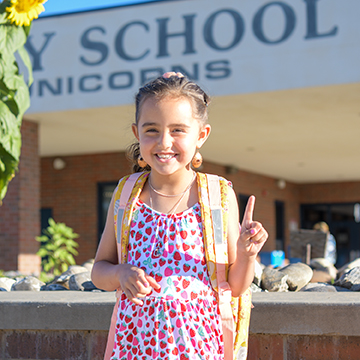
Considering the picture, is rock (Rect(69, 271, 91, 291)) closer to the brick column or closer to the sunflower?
the sunflower

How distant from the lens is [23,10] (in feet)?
12.8

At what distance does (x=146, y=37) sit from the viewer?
938 centimetres

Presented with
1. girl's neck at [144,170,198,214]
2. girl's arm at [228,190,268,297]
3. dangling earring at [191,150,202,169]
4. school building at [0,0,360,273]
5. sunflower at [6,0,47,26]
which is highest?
school building at [0,0,360,273]

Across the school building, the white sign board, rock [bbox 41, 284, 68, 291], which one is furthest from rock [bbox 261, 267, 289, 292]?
the white sign board

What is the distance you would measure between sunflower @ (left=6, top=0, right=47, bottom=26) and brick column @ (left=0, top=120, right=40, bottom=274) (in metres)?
6.83

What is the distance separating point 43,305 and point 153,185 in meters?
1.27

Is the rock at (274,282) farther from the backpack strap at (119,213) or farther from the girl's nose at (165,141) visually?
the girl's nose at (165,141)

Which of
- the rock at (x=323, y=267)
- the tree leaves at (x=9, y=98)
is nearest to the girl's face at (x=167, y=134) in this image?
the tree leaves at (x=9, y=98)

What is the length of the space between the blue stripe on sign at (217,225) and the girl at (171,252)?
0.16 ft

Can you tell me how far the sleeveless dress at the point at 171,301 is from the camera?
1.77 metres

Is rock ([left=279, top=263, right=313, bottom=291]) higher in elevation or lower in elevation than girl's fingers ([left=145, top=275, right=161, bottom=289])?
lower

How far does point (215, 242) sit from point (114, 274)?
1.04 ft

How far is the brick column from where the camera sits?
34.8ft

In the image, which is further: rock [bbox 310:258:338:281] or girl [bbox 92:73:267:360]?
rock [bbox 310:258:338:281]
